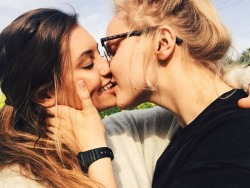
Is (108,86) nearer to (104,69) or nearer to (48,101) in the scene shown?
(104,69)

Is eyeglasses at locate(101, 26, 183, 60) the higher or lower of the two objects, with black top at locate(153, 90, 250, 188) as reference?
higher

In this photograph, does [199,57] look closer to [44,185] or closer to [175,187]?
[175,187]

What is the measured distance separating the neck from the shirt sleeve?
38 centimetres

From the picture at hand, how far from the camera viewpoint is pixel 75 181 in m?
2.59

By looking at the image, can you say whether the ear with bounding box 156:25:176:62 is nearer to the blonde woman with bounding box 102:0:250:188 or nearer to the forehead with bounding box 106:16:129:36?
the blonde woman with bounding box 102:0:250:188

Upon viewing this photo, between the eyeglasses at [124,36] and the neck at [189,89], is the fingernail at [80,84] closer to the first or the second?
the eyeglasses at [124,36]

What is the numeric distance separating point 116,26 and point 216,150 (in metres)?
1.43

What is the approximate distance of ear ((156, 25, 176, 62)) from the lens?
277 cm

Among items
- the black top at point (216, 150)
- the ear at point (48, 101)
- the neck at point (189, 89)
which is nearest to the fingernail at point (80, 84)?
the ear at point (48, 101)

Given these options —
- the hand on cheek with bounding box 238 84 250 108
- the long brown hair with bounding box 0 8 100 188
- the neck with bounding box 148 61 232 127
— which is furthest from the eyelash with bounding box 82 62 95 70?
the hand on cheek with bounding box 238 84 250 108

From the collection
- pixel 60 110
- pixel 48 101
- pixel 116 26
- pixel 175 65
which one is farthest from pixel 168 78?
pixel 48 101

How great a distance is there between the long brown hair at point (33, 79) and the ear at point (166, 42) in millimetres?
724

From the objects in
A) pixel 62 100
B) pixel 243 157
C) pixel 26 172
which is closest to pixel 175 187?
pixel 243 157

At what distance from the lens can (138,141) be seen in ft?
10.7
